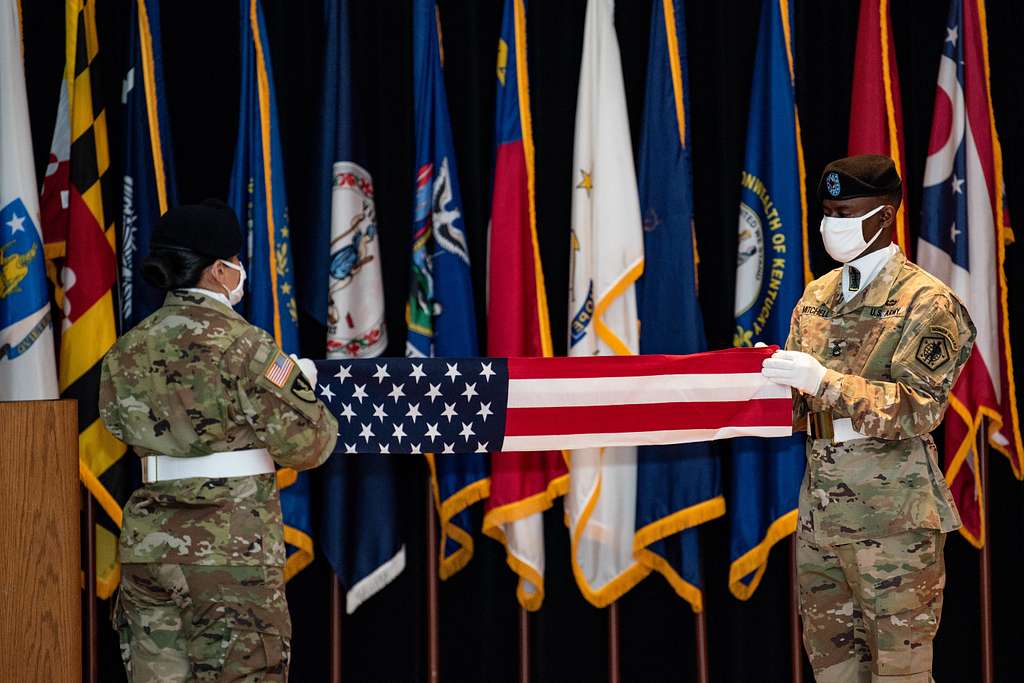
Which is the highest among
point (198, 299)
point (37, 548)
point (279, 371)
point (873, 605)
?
point (198, 299)

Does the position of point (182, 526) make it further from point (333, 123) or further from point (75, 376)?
point (333, 123)

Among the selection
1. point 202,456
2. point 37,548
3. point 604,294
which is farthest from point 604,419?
point 37,548

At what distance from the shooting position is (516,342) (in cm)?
368

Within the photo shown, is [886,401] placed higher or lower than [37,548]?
higher

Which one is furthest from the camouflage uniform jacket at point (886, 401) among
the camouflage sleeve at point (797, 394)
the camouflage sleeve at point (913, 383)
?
the camouflage sleeve at point (797, 394)

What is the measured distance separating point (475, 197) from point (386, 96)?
1.65 ft

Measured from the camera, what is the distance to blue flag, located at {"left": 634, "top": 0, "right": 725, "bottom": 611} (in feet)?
12.1

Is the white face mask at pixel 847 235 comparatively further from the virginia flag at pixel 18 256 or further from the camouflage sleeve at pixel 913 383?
the virginia flag at pixel 18 256

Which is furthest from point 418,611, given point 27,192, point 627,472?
point 27,192

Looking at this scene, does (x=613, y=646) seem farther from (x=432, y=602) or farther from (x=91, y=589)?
(x=91, y=589)

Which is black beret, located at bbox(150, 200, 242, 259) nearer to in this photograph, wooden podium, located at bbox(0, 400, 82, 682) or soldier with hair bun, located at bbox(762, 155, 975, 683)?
wooden podium, located at bbox(0, 400, 82, 682)

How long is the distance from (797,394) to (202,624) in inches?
69.6

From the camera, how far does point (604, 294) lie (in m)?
3.66

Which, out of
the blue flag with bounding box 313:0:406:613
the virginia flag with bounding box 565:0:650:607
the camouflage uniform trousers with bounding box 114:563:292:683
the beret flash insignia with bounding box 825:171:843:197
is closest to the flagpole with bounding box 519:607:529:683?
the virginia flag with bounding box 565:0:650:607
